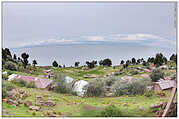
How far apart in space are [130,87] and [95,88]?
0.51 meters

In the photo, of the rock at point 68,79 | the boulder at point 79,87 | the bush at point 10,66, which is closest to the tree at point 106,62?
the boulder at point 79,87

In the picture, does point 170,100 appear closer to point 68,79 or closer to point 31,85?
point 68,79

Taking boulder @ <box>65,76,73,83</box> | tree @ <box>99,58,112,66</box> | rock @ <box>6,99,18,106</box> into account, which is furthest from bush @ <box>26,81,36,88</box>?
tree @ <box>99,58,112,66</box>

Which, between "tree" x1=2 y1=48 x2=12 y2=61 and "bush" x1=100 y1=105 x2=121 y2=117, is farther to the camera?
"tree" x1=2 y1=48 x2=12 y2=61

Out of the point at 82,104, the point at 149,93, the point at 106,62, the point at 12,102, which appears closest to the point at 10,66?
the point at 12,102

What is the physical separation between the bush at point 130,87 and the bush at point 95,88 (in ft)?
0.56

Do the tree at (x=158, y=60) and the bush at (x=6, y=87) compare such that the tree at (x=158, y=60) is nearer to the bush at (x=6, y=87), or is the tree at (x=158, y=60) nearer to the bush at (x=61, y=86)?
the bush at (x=61, y=86)

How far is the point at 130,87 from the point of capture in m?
3.13

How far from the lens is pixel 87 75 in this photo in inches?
127

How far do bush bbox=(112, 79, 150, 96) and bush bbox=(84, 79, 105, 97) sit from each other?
0.56 feet

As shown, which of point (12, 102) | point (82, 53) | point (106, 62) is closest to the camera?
point (12, 102)

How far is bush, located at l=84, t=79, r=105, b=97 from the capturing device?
10.3ft

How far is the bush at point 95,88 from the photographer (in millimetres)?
3128

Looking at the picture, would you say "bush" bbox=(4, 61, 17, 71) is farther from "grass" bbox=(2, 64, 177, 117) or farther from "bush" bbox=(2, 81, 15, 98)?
"bush" bbox=(2, 81, 15, 98)
